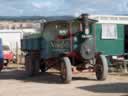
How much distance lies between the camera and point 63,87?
18594mm

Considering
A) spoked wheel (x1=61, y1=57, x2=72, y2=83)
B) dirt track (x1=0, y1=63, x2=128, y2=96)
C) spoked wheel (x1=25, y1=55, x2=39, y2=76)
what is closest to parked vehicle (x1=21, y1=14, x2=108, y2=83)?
spoked wheel (x1=61, y1=57, x2=72, y2=83)

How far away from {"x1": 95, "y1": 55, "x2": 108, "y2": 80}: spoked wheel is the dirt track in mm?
309

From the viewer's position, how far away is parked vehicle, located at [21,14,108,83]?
2050cm

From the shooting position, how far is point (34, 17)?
27.5 metres

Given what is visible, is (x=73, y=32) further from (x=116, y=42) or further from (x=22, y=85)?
(x=116, y=42)

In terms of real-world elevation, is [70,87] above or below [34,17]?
below

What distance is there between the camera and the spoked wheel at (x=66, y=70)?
19703mm

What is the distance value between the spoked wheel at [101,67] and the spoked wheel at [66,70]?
1.69 metres

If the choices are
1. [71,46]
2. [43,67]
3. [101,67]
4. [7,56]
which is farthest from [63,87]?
[7,56]

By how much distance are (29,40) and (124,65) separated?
5425 millimetres

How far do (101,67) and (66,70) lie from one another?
1.91m

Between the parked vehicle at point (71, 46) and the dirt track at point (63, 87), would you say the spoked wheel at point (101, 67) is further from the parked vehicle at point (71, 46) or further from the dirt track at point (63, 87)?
the dirt track at point (63, 87)

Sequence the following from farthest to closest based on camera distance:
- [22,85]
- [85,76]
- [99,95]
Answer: [85,76] → [22,85] → [99,95]

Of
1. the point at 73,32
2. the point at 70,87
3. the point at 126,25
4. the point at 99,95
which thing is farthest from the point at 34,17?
the point at 99,95
